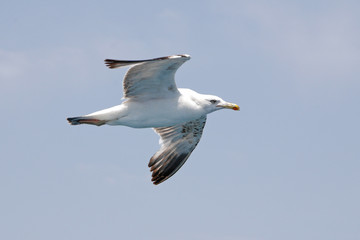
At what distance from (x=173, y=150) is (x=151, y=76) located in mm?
4797

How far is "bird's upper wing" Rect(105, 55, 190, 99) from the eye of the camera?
16250 mm

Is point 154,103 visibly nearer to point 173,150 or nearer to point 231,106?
point 231,106

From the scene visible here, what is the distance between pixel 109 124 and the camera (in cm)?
1827

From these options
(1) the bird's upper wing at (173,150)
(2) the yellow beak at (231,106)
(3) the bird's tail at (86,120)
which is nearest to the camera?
(3) the bird's tail at (86,120)

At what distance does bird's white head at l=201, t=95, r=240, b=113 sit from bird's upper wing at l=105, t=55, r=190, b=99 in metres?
1.02

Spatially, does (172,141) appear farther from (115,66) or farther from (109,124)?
(115,66)

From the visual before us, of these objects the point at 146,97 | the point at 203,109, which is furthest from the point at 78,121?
the point at 203,109

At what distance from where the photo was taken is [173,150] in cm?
2169

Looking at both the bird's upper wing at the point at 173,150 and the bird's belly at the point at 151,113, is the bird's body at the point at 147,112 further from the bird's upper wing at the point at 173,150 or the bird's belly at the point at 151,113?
the bird's upper wing at the point at 173,150

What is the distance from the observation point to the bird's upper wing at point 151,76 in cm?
1625

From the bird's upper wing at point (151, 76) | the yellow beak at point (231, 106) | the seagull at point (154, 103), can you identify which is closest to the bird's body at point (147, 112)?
the seagull at point (154, 103)

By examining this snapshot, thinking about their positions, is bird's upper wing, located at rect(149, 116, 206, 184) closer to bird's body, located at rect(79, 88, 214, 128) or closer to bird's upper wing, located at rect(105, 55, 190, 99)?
bird's body, located at rect(79, 88, 214, 128)

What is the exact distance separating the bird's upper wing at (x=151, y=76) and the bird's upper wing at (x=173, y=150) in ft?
11.7

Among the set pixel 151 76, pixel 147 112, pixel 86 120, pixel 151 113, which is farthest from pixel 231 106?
pixel 86 120
